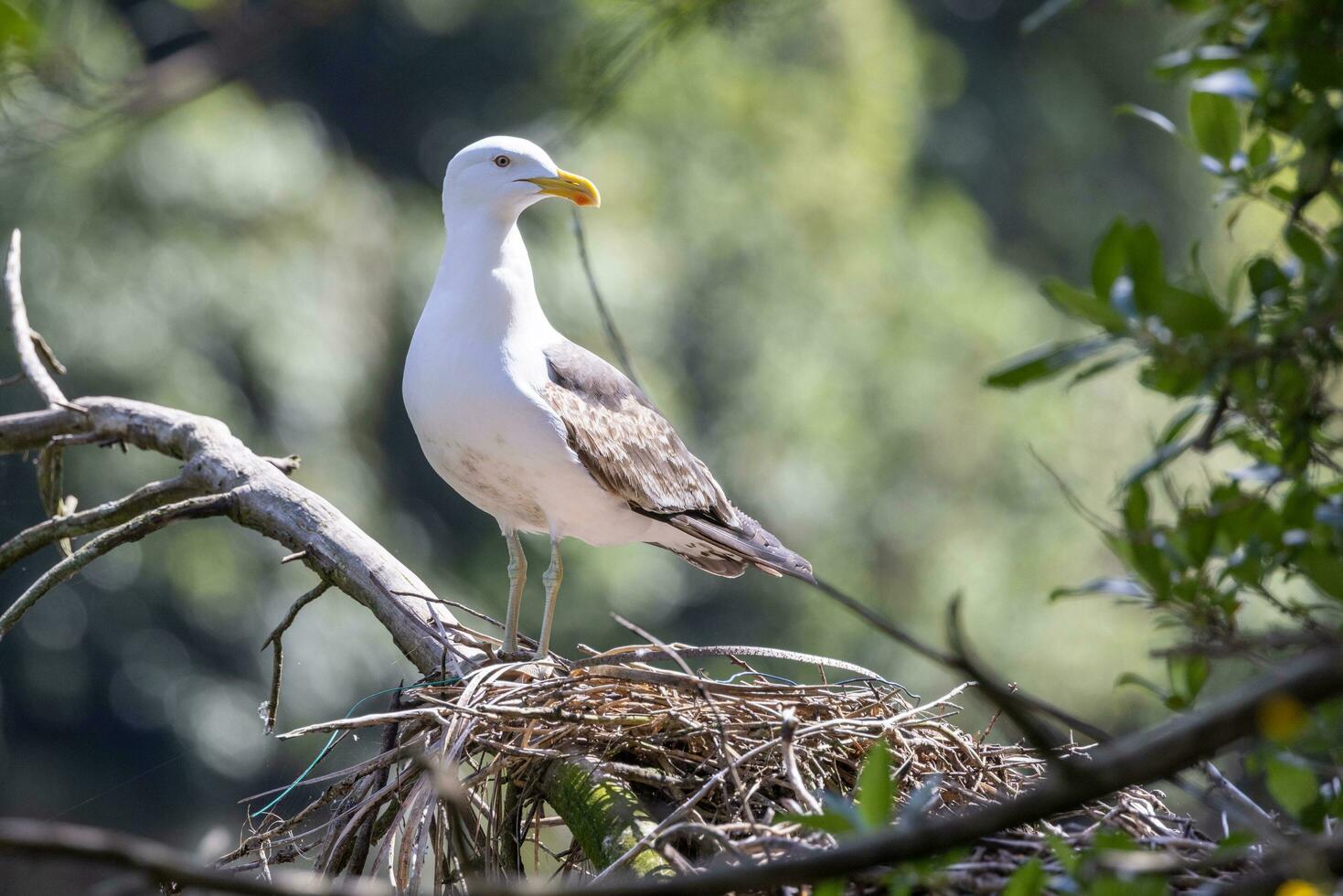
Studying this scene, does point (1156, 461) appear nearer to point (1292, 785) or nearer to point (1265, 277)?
point (1265, 277)

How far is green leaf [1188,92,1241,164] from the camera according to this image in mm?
1303

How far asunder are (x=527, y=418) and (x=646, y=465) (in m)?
0.40

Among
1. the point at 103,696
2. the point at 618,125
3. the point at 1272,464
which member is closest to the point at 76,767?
the point at 103,696

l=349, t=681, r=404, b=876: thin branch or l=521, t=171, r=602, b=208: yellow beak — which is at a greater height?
l=521, t=171, r=602, b=208: yellow beak

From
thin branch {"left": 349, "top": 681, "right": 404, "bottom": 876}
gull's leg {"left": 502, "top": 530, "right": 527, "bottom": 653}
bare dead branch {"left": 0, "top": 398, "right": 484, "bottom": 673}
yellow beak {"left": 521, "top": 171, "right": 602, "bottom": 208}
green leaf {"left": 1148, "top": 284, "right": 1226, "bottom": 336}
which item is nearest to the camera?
green leaf {"left": 1148, "top": 284, "right": 1226, "bottom": 336}

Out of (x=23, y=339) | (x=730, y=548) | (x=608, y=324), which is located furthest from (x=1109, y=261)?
(x=23, y=339)

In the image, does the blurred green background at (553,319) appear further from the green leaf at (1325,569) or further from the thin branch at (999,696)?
the thin branch at (999,696)

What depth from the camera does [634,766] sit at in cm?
194

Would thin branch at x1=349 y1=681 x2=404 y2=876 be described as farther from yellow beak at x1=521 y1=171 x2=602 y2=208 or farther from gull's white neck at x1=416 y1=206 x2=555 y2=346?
yellow beak at x1=521 y1=171 x2=602 y2=208

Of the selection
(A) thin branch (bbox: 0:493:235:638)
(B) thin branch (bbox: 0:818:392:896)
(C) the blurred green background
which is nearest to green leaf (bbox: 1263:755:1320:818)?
(B) thin branch (bbox: 0:818:392:896)

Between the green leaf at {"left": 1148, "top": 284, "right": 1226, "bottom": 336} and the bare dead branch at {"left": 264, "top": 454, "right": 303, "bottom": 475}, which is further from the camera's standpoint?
the bare dead branch at {"left": 264, "top": 454, "right": 303, "bottom": 475}

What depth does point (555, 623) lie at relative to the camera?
755 centimetres

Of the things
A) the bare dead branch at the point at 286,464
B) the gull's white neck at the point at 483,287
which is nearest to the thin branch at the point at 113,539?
the bare dead branch at the point at 286,464

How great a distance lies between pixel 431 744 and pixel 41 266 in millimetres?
5617
